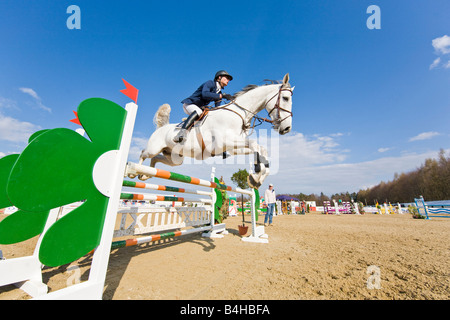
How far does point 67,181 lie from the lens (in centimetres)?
97

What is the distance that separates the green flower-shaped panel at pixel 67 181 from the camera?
0.84 m

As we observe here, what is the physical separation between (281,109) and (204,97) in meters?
1.16

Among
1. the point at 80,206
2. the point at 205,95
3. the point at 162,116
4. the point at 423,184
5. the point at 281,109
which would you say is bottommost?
the point at 80,206

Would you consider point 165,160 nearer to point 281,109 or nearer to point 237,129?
point 237,129

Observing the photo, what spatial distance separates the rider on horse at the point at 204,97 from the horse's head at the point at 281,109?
2.29ft

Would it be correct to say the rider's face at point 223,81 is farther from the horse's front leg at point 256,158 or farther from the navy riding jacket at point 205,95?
the horse's front leg at point 256,158

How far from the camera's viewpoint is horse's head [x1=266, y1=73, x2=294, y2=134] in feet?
8.74

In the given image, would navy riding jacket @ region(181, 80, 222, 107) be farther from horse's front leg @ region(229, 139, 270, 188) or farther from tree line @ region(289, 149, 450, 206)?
tree line @ region(289, 149, 450, 206)

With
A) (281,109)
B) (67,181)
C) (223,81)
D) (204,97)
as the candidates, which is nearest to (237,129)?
(204,97)

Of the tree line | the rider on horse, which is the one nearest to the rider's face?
the rider on horse

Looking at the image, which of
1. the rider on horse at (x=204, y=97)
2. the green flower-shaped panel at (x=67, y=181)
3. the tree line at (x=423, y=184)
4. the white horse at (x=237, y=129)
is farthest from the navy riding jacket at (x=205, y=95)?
the tree line at (x=423, y=184)
